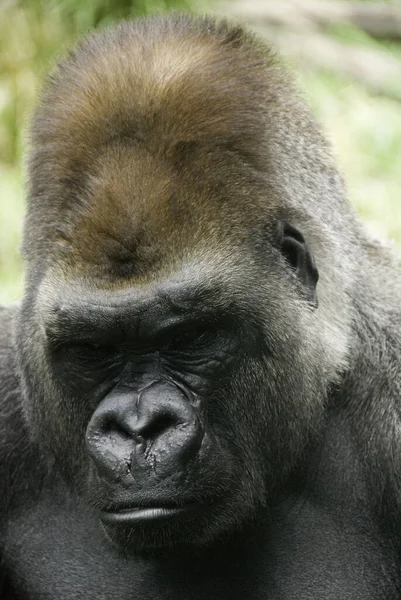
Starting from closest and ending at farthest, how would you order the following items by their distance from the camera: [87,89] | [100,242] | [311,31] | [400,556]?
1. [100,242]
2. [87,89]
3. [400,556]
4. [311,31]

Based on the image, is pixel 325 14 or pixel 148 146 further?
pixel 325 14

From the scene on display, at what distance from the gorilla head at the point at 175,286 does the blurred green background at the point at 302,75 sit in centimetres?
479

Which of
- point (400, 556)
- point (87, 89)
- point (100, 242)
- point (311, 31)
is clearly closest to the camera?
point (100, 242)

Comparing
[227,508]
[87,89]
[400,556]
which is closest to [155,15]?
[87,89]

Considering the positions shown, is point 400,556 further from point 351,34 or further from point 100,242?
point 351,34

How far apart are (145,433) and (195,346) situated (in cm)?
44

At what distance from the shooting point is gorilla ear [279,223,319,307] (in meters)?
4.61

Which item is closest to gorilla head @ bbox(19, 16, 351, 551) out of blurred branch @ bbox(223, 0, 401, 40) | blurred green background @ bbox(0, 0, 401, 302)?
blurred green background @ bbox(0, 0, 401, 302)

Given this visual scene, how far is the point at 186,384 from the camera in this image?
436 cm

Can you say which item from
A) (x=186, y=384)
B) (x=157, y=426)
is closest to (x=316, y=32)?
(x=186, y=384)

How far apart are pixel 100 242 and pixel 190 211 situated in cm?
36

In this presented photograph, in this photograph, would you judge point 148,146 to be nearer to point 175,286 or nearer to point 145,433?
point 175,286

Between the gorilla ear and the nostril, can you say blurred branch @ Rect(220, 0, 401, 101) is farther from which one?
the nostril

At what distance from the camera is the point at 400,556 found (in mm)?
4992
